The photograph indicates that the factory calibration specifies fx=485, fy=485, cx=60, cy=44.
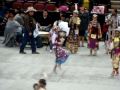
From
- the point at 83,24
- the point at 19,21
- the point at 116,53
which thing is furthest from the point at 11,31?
the point at 116,53

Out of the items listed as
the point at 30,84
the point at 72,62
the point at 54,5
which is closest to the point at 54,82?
the point at 30,84

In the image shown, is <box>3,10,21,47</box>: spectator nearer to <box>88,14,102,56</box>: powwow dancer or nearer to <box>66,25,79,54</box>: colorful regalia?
<box>66,25,79,54</box>: colorful regalia

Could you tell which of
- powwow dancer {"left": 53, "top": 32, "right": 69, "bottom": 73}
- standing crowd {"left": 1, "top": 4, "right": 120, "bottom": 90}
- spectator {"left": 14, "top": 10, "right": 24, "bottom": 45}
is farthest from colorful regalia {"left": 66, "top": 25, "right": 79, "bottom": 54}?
powwow dancer {"left": 53, "top": 32, "right": 69, "bottom": 73}

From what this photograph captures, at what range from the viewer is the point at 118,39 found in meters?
16.0

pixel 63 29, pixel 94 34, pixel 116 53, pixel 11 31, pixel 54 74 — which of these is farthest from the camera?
pixel 11 31

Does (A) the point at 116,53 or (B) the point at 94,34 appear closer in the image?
(A) the point at 116,53

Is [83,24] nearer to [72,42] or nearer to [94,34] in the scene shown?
[72,42]

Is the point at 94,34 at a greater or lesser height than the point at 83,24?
lesser

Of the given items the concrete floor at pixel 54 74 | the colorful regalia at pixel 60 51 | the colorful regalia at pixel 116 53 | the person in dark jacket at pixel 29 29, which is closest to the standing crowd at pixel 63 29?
the person in dark jacket at pixel 29 29

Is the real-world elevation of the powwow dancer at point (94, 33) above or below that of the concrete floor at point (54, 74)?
above

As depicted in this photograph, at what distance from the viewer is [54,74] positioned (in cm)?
1650

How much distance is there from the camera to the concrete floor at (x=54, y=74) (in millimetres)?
15125

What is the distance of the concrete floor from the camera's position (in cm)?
1512

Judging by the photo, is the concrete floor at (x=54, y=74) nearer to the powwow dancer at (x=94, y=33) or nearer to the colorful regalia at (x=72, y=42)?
A: the colorful regalia at (x=72, y=42)
